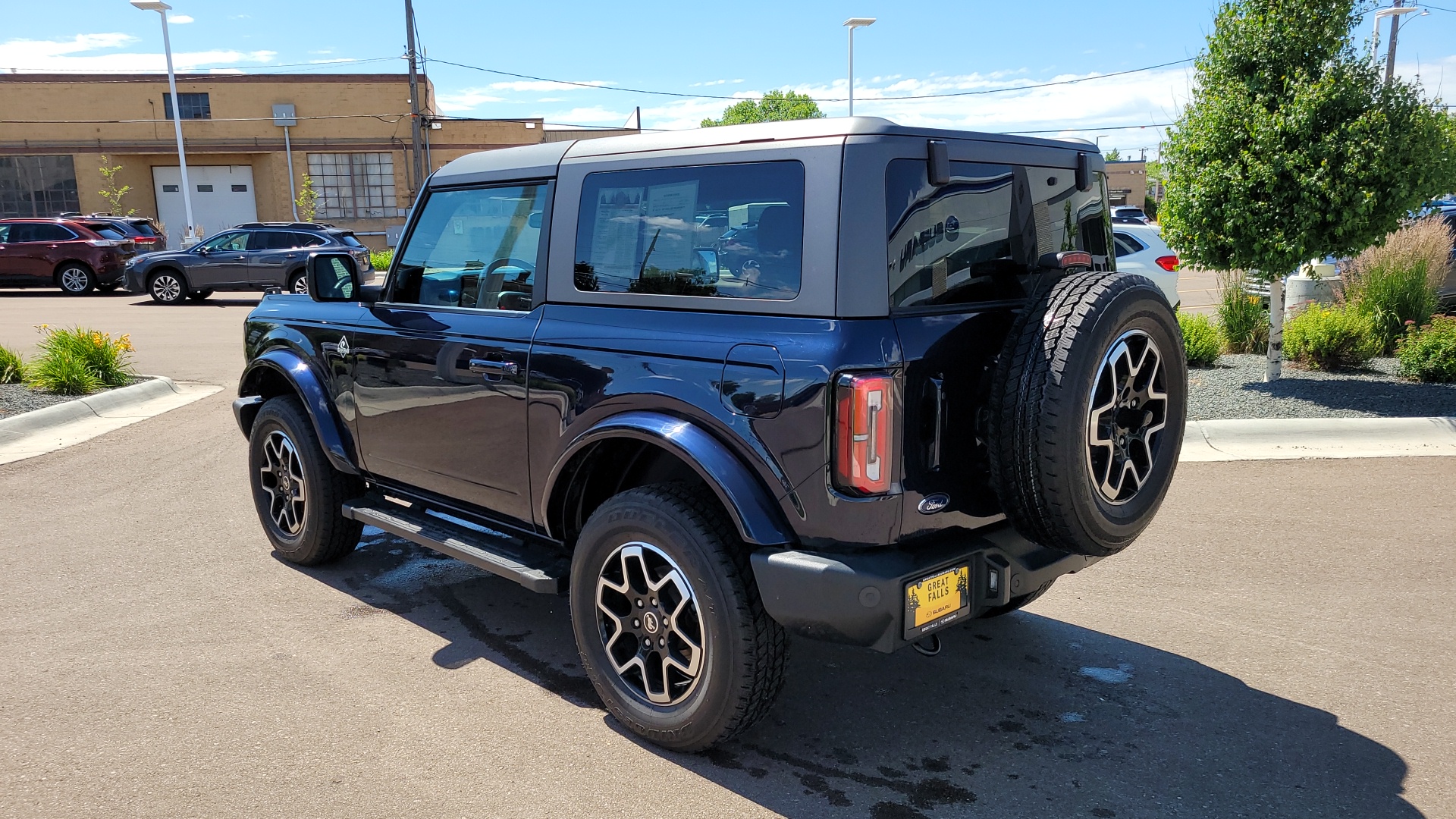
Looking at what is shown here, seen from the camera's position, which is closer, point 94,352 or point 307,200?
point 94,352

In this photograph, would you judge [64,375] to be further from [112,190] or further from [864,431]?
[112,190]

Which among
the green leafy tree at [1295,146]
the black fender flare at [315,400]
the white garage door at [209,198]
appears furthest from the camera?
the white garage door at [209,198]

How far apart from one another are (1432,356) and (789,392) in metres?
8.76

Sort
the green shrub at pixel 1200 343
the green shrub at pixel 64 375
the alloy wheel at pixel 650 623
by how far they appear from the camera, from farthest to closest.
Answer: the green shrub at pixel 1200 343 → the green shrub at pixel 64 375 → the alloy wheel at pixel 650 623

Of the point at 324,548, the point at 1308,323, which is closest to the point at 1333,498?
the point at 1308,323

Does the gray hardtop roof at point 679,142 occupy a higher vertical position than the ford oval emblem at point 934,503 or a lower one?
higher

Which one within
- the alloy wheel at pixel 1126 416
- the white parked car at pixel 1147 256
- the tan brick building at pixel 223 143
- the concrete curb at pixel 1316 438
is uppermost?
the tan brick building at pixel 223 143

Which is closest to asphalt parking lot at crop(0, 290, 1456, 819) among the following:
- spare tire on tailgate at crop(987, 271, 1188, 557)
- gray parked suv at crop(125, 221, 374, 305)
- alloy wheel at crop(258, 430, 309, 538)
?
alloy wheel at crop(258, 430, 309, 538)

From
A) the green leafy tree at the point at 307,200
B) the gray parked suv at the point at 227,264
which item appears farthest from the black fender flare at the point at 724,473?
the green leafy tree at the point at 307,200

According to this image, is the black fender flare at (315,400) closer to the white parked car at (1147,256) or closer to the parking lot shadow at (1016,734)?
the parking lot shadow at (1016,734)

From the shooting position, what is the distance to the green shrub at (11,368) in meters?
9.86

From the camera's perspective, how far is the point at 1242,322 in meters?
11.4

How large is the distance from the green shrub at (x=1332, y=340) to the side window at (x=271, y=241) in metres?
18.4

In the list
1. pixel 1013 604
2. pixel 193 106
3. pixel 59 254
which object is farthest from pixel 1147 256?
pixel 193 106
